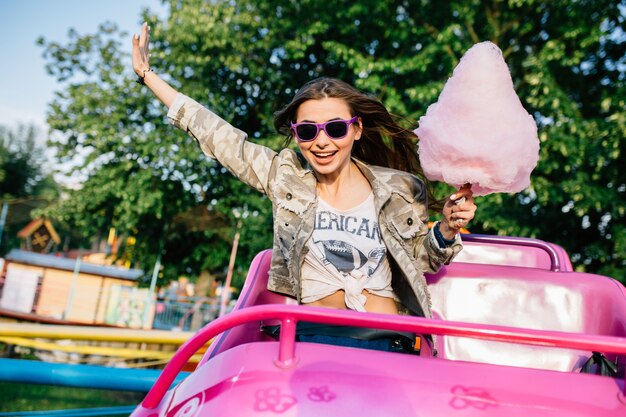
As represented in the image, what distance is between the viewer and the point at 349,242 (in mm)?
2139

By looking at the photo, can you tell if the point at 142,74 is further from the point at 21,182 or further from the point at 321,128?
the point at 21,182

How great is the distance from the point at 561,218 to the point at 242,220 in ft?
18.5

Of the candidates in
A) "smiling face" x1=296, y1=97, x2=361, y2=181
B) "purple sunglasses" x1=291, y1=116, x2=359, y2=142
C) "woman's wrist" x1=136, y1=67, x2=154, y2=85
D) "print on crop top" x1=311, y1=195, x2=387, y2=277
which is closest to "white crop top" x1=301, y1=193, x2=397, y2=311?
"print on crop top" x1=311, y1=195, x2=387, y2=277

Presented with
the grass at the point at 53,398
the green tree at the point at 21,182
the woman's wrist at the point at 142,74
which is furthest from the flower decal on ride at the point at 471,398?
the green tree at the point at 21,182

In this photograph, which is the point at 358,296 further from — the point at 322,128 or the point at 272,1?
the point at 272,1

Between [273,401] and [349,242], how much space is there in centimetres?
96

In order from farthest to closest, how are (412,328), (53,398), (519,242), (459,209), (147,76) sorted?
(53,398), (519,242), (147,76), (459,209), (412,328)

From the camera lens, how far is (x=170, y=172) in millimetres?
12086

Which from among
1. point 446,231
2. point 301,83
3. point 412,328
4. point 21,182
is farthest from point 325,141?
point 21,182

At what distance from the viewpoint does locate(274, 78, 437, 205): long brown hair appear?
7.38ft

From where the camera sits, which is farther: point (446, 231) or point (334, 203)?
point (334, 203)

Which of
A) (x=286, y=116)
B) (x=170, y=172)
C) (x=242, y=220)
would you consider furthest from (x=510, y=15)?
(x=286, y=116)

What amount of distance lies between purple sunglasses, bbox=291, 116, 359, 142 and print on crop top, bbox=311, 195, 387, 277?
0.31 metres

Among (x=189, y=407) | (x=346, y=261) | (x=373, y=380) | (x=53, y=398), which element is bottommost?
(x=53, y=398)
